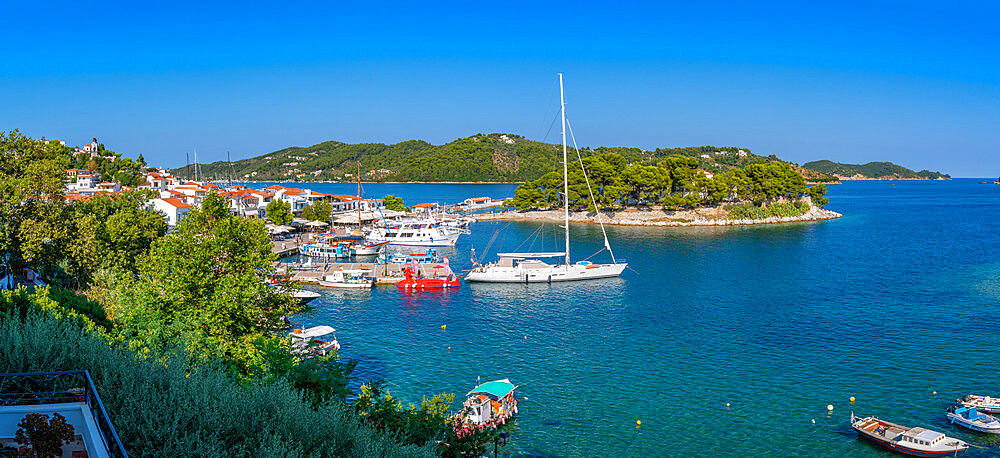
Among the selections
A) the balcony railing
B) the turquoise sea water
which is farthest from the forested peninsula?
the balcony railing

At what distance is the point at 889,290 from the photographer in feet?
140

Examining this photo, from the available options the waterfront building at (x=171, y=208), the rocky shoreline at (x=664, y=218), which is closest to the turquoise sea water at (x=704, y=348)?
the rocky shoreline at (x=664, y=218)

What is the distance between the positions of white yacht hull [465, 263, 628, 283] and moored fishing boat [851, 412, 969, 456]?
2827 cm

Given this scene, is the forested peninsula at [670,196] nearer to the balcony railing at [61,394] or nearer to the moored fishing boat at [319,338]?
the moored fishing boat at [319,338]

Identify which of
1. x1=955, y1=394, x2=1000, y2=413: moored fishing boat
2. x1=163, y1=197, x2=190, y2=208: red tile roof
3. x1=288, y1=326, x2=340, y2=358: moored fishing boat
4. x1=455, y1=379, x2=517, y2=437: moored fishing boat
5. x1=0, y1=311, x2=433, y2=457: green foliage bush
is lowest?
x1=955, y1=394, x2=1000, y2=413: moored fishing boat

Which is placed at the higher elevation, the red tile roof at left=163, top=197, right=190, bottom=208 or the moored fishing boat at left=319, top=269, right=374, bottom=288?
the red tile roof at left=163, top=197, right=190, bottom=208

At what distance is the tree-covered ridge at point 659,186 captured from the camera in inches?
3760

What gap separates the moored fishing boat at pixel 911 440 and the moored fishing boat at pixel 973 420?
4.47 ft

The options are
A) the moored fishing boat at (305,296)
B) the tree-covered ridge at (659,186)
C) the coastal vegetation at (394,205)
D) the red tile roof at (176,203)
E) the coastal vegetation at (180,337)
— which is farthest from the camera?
the coastal vegetation at (394,205)

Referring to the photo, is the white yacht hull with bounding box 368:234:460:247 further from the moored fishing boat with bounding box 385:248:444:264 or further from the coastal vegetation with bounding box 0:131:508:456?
the coastal vegetation with bounding box 0:131:508:456

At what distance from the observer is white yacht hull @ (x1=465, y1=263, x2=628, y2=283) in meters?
46.8

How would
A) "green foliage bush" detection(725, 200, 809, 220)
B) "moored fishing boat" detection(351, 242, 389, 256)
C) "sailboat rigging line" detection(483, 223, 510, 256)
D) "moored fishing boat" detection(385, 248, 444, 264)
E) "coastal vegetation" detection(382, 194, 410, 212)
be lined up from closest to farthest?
"moored fishing boat" detection(385, 248, 444, 264) < "moored fishing boat" detection(351, 242, 389, 256) < "sailboat rigging line" detection(483, 223, 510, 256) < "green foliage bush" detection(725, 200, 809, 220) < "coastal vegetation" detection(382, 194, 410, 212)

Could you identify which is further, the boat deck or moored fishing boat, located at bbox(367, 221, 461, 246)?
moored fishing boat, located at bbox(367, 221, 461, 246)

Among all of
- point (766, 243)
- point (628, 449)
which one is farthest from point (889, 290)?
point (628, 449)
